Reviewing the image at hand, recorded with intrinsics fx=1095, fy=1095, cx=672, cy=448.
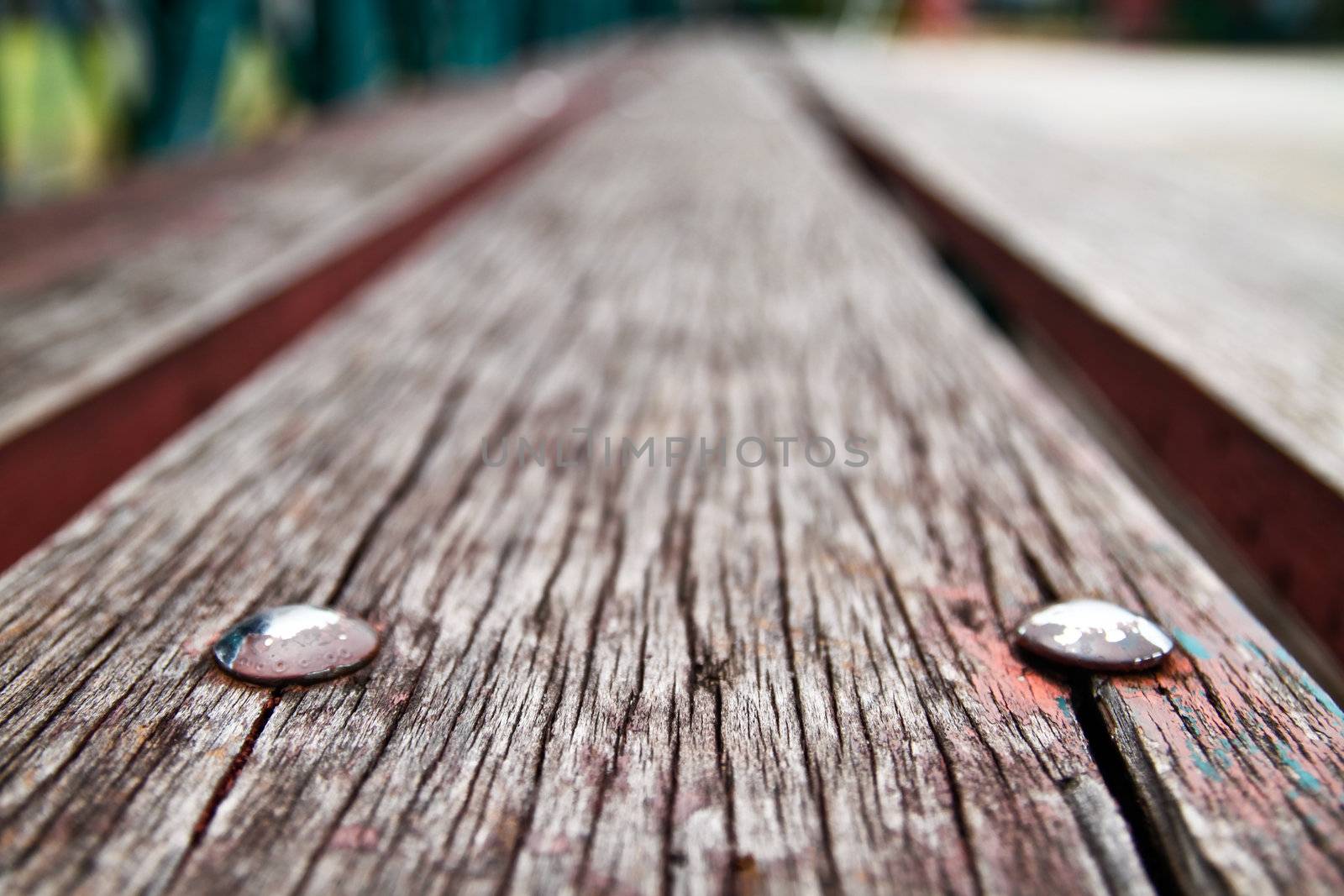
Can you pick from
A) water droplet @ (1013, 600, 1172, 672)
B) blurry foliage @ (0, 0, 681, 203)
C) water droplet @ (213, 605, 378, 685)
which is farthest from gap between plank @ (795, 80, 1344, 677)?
blurry foliage @ (0, 0, 681, 203)

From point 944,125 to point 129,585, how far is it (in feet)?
8.26

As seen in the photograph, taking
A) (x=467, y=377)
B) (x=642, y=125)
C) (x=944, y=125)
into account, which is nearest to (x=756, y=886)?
(x=467, y=377)

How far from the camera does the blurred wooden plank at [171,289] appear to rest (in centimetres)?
82

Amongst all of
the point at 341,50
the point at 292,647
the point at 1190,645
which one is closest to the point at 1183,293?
the point at 1190,645

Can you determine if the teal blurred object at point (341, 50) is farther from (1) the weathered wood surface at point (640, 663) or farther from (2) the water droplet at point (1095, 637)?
(2) the water droplet at point (1095, 637)

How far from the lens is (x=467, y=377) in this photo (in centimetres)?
93

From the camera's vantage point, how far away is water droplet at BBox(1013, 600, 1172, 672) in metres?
0.51

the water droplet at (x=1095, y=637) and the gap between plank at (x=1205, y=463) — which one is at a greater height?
the water droplet at (x=1095, y=637)

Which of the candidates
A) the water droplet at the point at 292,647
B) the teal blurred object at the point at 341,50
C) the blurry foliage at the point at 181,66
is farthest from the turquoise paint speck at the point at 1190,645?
the teal blurred object at the point at 341,50

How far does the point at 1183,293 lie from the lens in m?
1.18

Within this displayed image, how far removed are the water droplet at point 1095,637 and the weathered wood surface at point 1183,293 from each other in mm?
226

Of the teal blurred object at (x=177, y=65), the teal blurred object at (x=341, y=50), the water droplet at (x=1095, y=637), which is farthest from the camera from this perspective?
the teal blurred object at (x=341, y=50)

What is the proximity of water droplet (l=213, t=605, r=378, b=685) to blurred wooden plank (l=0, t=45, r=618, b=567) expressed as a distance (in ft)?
1.12

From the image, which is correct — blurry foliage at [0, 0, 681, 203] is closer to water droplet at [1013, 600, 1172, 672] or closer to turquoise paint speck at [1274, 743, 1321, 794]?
water droplet at [1013, 600, 1172, 672]
